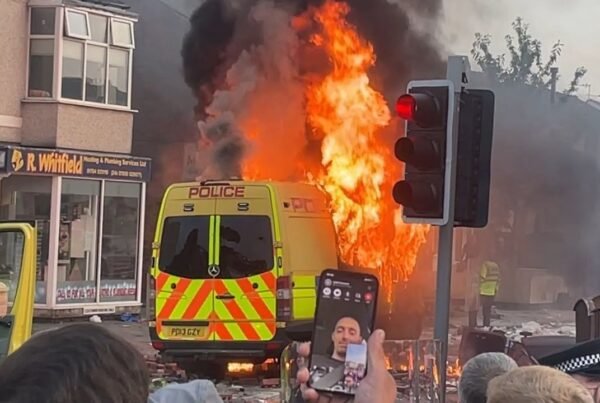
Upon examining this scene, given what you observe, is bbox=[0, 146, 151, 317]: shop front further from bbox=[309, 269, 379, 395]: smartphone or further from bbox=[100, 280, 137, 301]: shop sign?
bbox=[309, 269, 379, 395]: smartphone

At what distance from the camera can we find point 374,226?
15258mm

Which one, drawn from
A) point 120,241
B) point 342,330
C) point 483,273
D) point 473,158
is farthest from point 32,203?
point 342,330

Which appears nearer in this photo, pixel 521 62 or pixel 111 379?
pixel 111 379

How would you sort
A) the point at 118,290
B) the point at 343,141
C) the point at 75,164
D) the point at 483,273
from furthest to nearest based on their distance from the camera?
the point at 118,290
the point at 75,164
the point at 483,273
the point at 343,141

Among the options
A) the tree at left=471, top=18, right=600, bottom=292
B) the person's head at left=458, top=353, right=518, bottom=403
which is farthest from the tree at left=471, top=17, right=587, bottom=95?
the person's head at left=458, top=353, right=518, bottom=403

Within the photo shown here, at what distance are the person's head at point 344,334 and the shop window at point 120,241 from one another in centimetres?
1839

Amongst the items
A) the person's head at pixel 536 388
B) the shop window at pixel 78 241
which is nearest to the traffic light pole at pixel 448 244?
the person's head at pixel 536 388

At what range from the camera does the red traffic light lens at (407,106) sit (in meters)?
6.68

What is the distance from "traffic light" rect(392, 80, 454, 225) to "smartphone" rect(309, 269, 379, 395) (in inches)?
145

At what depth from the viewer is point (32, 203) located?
20.4 m

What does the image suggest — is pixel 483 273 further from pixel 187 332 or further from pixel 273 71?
pixel 187 332

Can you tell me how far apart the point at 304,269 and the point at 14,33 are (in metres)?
11.0

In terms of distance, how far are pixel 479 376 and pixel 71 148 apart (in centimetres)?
1773

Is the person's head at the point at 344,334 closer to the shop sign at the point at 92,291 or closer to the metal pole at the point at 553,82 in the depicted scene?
the shop sign at the point at 92,291
